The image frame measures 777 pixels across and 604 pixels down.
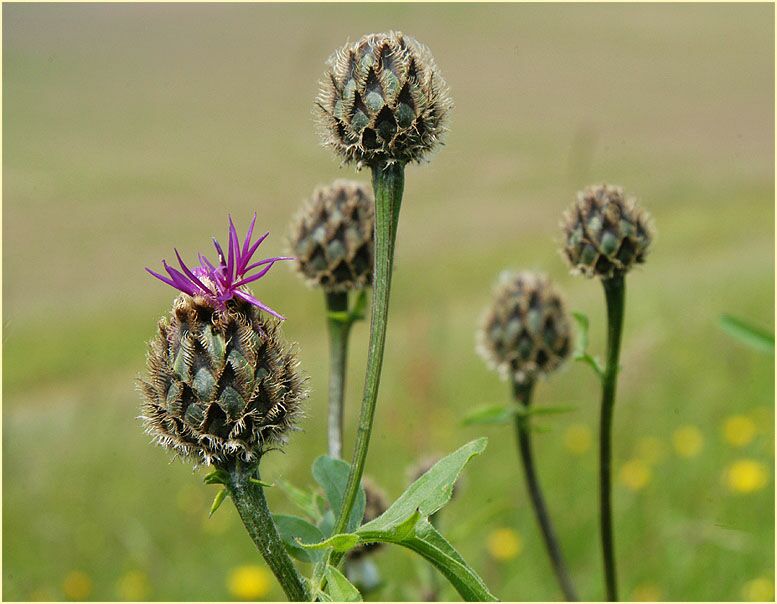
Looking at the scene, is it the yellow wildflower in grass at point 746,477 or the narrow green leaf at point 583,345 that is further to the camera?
the yellow wildflower in grass at point 746,477

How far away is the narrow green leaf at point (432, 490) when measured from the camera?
1.61 meters

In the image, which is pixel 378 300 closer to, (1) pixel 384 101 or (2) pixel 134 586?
(1) pixel 384 101

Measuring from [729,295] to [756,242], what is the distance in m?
3.48

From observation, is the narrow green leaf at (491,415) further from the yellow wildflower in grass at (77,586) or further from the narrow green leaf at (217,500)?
the yellow wildflower in grass at (77,586)

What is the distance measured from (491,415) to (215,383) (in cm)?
141

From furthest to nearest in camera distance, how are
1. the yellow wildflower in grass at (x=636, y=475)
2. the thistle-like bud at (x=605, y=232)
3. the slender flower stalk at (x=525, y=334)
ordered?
the yellow wildflower in grass at (x=636, y=475) → the slender flower stalk at (x=525, y=334) → the thistle-like bud at (x=605, y=232)

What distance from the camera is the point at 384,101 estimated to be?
182 cm

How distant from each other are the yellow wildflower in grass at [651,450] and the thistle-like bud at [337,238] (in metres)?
4.09

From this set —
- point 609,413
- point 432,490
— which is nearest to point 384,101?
point 432,490

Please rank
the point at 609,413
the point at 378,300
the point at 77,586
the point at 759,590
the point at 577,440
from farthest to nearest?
the point at 577,440 < the point at 77,586 < the point at 759,590 < the point at 609,413 < the point at 378,300

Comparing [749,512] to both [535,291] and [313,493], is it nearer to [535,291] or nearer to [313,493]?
[535,291]

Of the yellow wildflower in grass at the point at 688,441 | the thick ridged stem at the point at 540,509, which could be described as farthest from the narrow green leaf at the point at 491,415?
the yellow wildflower in grass at the point at 688,441

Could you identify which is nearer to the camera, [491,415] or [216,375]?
[216,375]

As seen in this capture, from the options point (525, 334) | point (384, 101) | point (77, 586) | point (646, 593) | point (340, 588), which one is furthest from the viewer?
point (77, 586)
